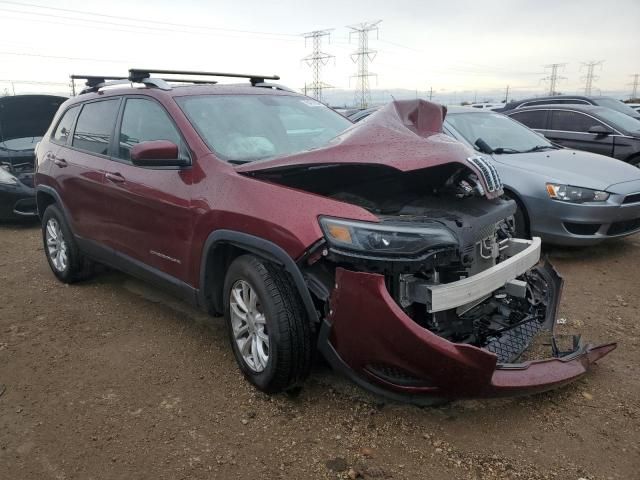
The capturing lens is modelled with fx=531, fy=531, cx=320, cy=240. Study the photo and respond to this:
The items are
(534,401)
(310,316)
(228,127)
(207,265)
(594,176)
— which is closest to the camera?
(310,316)

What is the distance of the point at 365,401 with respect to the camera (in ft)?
9.88

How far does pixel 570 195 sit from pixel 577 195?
0.07m

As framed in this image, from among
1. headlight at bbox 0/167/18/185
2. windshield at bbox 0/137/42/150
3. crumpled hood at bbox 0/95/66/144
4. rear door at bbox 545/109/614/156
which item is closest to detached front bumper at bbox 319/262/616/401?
rear door at bbox 545/109/614/156

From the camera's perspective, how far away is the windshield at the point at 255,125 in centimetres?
349

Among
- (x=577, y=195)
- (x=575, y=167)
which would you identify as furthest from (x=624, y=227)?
(x=575, y=167)

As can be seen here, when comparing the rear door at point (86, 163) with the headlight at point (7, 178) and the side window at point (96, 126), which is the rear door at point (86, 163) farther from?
the headlight at point (7, 178)

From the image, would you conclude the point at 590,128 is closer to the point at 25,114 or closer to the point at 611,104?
the point at 611,104

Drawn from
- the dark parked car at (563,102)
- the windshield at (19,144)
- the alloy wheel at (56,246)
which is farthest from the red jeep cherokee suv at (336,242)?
the dark parked car at (563,102)

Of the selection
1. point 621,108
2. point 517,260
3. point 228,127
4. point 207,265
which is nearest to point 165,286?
point 207,265

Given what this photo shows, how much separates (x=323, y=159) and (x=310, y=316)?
83 cm

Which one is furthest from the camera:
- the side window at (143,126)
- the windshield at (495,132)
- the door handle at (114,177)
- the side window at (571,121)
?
the side window at (571,121)

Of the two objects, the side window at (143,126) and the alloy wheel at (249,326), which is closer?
the alloy wheel at (249,326)

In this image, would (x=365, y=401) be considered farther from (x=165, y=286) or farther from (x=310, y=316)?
(x=165, y=286)

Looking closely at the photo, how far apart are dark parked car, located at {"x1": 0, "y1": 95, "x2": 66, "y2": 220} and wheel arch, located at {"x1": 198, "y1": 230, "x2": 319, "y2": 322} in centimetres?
598
